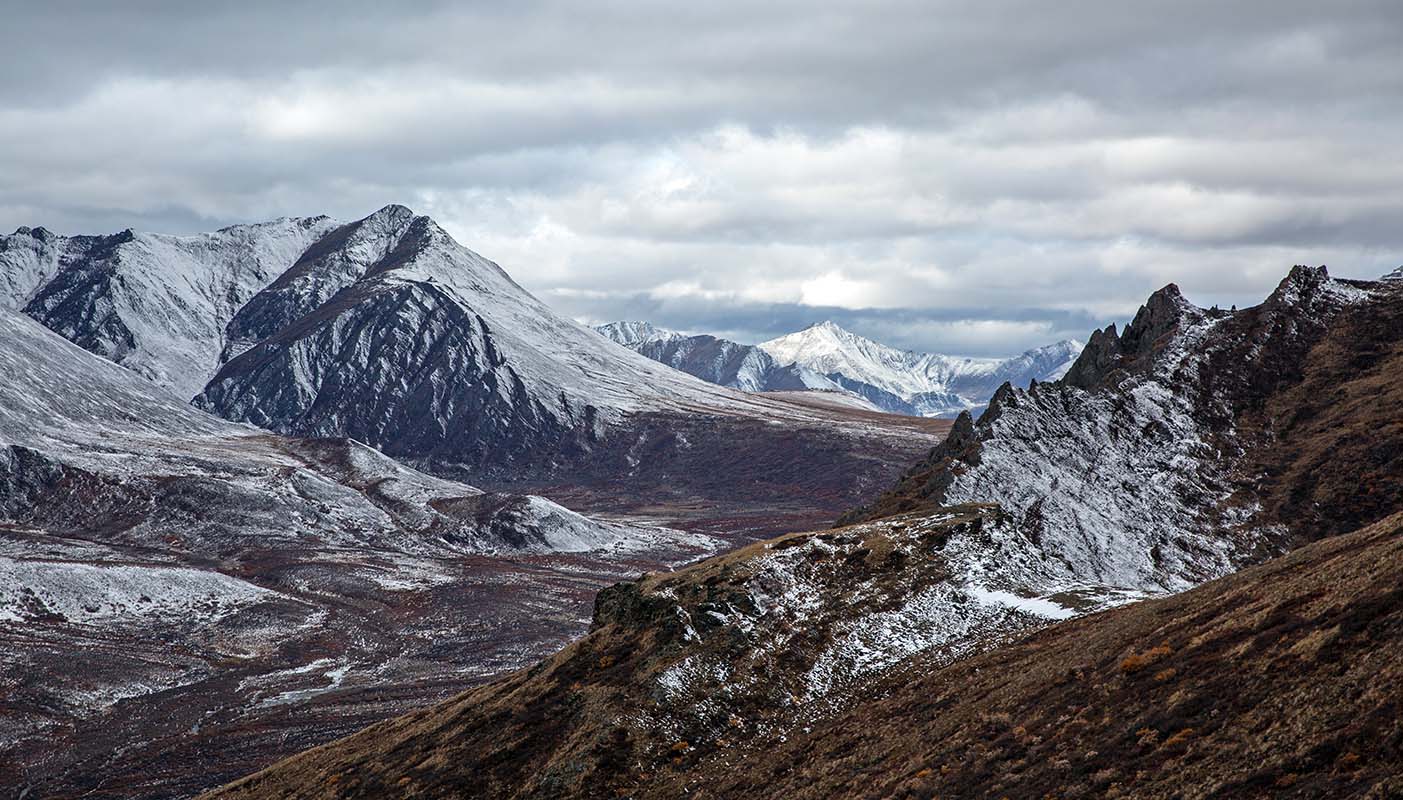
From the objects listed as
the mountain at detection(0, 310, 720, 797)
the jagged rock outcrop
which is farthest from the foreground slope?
the mountain at detection(0, 310, 720, 797)

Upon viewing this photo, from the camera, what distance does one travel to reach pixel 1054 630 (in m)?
53.5

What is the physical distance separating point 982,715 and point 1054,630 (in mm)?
14953

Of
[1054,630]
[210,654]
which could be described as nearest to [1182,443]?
[1054,630]

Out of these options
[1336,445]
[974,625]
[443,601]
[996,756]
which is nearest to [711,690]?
[974,625]

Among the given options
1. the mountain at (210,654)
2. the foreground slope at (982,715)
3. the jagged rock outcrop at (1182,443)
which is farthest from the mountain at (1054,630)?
the mountain at (210,654)

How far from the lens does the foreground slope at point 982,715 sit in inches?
1100

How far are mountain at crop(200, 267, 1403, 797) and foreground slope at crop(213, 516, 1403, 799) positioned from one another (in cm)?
14

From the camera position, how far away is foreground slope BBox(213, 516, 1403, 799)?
27.9 metres

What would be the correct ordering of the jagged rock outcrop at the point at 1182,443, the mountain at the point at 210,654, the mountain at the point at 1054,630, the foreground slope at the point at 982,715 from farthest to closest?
the mountain at the point at 210,654, the jagged rock outcrop at the point at 1182,443, the mountain at the point at 1054,630, the foreground slope at the point at 982,715

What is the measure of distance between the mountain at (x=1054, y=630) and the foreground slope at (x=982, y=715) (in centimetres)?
14

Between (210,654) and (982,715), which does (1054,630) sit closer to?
(982,715)

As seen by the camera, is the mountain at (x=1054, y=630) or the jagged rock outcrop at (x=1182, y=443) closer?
the mountain at (x=1054, y=630)

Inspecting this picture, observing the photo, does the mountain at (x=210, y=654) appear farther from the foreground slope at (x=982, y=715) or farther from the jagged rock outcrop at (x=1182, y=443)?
the jagged rock outcrop at (x=1182, y=443)

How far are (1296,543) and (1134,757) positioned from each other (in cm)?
6602
